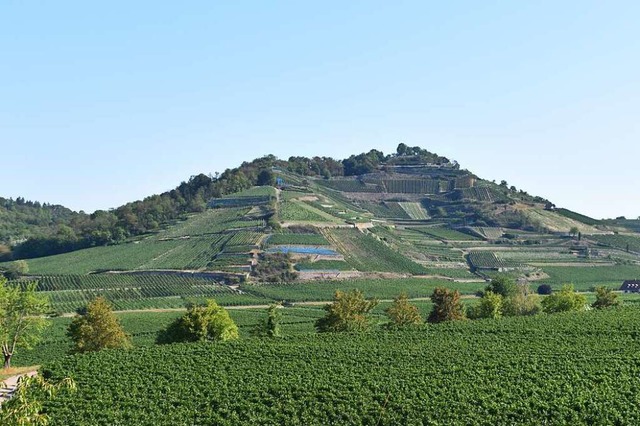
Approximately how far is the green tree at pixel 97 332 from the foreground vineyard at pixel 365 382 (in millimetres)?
7530

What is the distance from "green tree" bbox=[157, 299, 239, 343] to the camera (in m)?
48.3

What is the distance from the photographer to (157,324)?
233 ft

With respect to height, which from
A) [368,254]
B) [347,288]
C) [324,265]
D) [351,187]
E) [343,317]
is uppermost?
[351,187]

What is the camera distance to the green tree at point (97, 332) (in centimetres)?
4644

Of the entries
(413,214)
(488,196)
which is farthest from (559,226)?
(413,214)

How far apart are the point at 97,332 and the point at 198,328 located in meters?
7.37

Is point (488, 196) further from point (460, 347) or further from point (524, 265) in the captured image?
point (460, 347)

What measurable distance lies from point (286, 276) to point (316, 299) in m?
13.2

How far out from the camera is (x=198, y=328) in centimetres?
4850

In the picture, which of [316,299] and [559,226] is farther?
[559,226]

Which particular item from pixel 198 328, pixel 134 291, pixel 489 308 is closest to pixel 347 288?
pixel 134 291

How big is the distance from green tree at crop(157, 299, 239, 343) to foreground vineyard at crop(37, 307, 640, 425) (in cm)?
651

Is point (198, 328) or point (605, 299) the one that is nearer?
point (198, 328)

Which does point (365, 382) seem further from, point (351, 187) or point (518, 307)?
point (351, 187)
